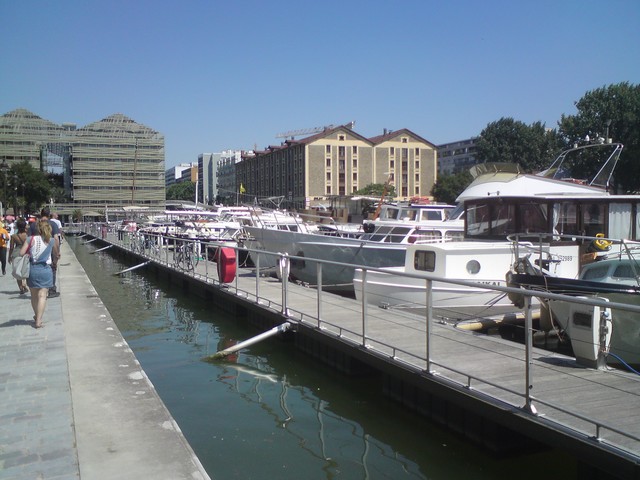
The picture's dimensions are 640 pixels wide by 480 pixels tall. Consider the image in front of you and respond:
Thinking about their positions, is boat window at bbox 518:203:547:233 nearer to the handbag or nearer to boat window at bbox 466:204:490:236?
boat window at bbox 466:204:490:236

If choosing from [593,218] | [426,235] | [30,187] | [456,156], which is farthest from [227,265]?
[456,156]

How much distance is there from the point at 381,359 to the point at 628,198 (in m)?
10.0

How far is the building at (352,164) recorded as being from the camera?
88.7 metres

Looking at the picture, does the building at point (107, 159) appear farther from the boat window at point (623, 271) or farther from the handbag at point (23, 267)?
the boat window at point (623, 271)

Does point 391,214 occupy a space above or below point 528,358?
above

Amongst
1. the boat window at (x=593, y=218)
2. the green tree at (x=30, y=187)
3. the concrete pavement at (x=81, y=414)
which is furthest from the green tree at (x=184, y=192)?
the concrete pavement at (x=81, y=414)

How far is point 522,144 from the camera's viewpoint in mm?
79062

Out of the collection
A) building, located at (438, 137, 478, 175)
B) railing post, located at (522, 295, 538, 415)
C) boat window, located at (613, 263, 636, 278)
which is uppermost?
building, located at (438, 137, 478, 175)

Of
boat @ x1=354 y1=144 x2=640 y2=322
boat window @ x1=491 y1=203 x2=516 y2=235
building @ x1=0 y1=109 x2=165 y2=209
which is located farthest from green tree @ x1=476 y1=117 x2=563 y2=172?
building @ x1=0 y1=109 x2=165 y2=209

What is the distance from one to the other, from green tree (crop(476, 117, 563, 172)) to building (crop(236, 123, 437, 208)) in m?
14.5

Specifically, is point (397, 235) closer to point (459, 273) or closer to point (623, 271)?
point (459, 273)

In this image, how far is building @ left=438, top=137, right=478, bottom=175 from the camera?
15038 cm

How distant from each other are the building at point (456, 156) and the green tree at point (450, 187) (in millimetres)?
61033

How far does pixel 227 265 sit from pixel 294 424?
25.7ft
